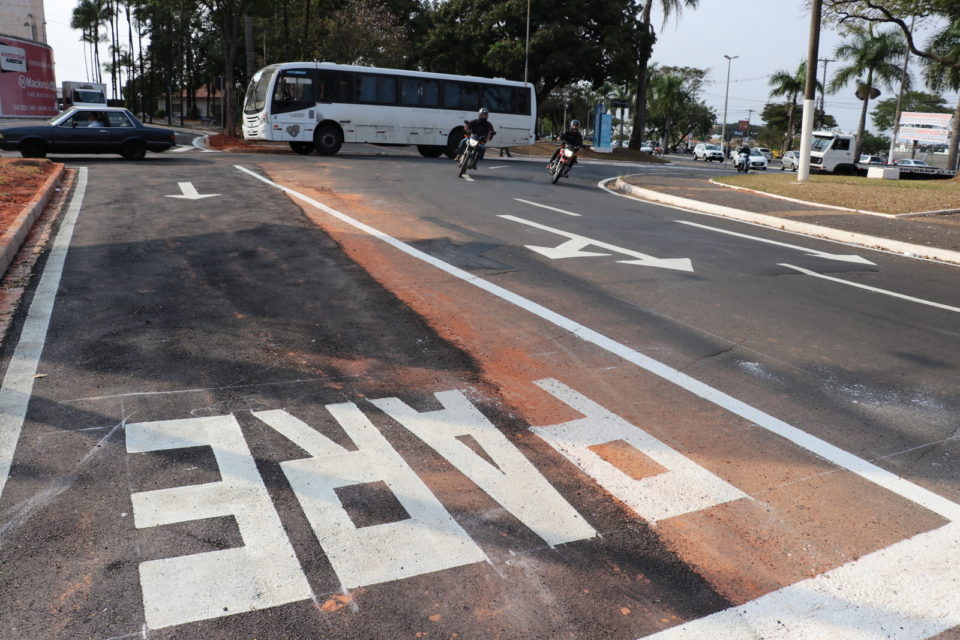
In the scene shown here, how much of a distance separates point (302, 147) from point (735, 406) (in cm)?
2420

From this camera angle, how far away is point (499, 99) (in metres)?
30.8

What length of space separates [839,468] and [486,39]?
155 feet

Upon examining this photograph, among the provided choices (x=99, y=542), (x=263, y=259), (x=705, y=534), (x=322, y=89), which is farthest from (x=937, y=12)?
(x=99, y=542)

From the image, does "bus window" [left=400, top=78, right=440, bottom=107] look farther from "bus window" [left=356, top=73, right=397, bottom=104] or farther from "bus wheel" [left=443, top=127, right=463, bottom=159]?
"bus wheel" [left=443, top=127, right=463, bottom=159]

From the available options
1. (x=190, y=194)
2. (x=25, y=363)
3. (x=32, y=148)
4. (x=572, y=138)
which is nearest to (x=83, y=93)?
(x=32, y=148)

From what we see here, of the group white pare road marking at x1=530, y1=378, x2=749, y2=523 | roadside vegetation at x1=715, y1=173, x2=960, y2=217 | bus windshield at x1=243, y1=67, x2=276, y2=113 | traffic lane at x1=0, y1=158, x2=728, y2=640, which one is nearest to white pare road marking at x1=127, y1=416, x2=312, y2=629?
traffic lane at x1=0, y1=158, x2=728, y2=640

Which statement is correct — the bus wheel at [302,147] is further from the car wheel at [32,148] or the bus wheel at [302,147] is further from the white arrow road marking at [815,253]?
the white arrow road marking at [815,253]

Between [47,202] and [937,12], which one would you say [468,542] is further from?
[937,12]

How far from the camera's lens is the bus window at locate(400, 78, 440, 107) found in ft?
91.5

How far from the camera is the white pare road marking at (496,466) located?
3.50 m

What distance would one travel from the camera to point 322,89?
26.1 meters

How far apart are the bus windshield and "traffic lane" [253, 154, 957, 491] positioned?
16949 mm

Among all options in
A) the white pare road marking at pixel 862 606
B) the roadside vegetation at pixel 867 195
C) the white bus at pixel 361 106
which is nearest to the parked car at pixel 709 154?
the white bus at pixel 361 106

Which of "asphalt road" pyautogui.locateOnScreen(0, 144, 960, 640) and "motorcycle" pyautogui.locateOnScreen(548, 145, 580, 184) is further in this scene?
"motorcycle" pyautogui.locateOnScreen(548, 145, 580, 184)
